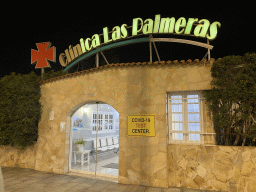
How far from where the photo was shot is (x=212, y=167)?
183 inches

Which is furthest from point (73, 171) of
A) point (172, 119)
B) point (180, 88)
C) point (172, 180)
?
point (180, 88)

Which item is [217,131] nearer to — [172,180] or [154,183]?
[172,180]

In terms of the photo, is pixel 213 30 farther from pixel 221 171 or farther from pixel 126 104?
pixel 221 171

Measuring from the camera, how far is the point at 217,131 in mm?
4926

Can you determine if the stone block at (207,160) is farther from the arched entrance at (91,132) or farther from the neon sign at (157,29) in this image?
the neon sign at (157,29)

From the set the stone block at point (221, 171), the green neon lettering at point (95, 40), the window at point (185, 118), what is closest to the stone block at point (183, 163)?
the window at point (185, 118)

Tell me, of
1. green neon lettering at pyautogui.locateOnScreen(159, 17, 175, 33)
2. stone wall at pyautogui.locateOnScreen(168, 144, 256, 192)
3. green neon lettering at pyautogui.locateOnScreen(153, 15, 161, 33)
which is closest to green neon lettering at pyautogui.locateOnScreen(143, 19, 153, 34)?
green neon lettering at pyautogui.locateOnScreen(153, 15, 161, 33)

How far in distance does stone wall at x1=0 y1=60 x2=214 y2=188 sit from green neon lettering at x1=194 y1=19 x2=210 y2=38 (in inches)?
46.8

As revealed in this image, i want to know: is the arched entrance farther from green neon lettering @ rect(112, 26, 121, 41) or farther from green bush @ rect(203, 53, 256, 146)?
green bush @ rect(203, 53, 256, 146)

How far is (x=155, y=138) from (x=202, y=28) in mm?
3837

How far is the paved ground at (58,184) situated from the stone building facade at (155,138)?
29 cm

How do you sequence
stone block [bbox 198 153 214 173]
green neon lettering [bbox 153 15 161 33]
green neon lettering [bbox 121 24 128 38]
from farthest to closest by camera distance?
green neon lettering [bbox 121 24 128 38]
green neon lettering [bbox 153 15 161 33]
stone block [bbox 198 153 214 173]

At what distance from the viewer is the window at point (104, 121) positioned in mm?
6641

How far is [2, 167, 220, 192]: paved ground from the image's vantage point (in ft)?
15.4
